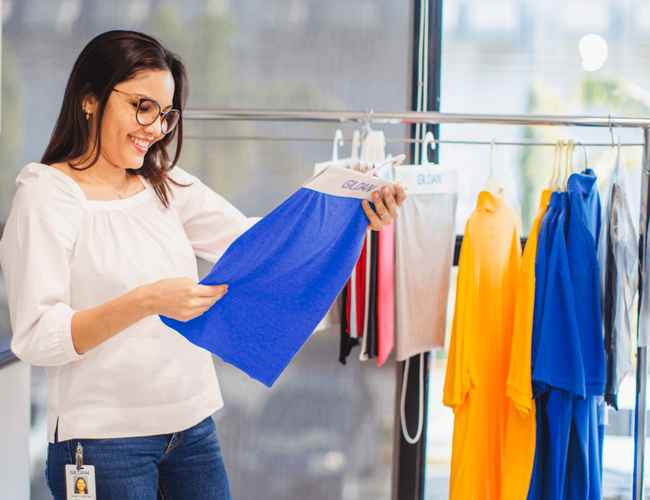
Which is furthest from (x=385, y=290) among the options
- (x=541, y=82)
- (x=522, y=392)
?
(x=541, y=82)

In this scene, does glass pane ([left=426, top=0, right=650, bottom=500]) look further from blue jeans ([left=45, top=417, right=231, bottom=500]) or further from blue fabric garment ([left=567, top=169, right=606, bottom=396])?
blue jeans ([left=45, top=417, right=231, bottom=500])

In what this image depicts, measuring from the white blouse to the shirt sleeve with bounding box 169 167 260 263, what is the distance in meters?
0.16

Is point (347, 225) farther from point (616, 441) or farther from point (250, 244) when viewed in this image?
point (616, 441)

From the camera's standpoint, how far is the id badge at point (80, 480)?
1519mm

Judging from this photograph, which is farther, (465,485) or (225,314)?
(465,485)

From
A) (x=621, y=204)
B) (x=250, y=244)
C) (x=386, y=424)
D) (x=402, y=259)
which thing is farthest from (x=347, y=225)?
(x=386, y=424)

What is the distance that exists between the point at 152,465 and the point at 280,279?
1.48ft

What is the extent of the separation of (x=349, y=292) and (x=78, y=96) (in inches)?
48.2

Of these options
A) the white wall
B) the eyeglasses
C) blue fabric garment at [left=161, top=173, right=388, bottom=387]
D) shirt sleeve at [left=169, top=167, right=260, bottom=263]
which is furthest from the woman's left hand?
the white wall

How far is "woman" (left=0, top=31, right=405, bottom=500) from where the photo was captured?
1445 mm

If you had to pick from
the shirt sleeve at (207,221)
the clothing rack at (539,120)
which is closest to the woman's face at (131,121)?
the shirt sleeve at (207,221)

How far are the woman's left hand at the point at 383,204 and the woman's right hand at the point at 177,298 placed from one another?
1.44 feet

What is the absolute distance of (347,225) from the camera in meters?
1.75

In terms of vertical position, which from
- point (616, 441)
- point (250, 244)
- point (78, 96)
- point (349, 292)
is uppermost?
point (78, 96)
